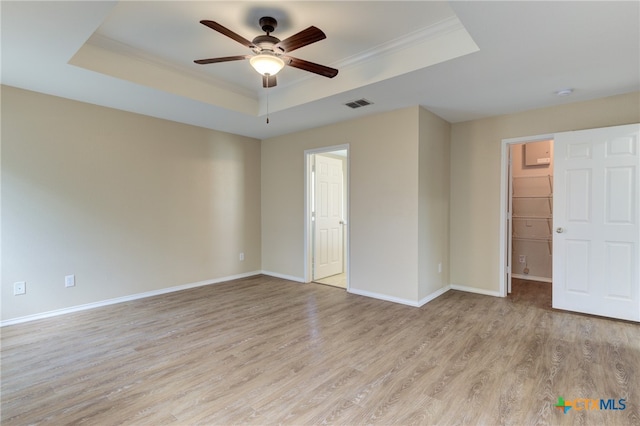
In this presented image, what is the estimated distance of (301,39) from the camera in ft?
7.03

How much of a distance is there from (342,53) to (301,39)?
99 centimetres

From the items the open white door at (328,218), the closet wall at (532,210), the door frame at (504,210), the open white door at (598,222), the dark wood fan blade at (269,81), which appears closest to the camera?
the dark wood fan blade at (269,81)

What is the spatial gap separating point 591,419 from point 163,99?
448 centimetres

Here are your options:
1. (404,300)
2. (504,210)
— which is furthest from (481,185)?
(404,300)

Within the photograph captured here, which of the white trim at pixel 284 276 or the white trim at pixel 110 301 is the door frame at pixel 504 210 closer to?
the white trim at pixel 284 276

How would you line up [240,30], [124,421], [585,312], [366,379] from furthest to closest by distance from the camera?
[585,312] → [240,30] → [366,379] → [124,421]

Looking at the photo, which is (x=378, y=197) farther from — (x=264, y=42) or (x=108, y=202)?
(x=108, y=202)

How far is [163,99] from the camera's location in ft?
11.5

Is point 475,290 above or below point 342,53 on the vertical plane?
below

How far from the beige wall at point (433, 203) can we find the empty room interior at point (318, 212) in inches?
1.6

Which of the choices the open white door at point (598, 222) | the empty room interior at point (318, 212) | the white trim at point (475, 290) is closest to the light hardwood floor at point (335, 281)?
the empty room interior at point (318, 212)

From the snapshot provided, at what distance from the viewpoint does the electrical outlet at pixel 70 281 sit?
3500mm

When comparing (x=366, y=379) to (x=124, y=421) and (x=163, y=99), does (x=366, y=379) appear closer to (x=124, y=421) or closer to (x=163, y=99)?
(x=124, y=421)

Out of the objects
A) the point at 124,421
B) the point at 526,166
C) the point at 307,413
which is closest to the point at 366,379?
the point at 307,413
